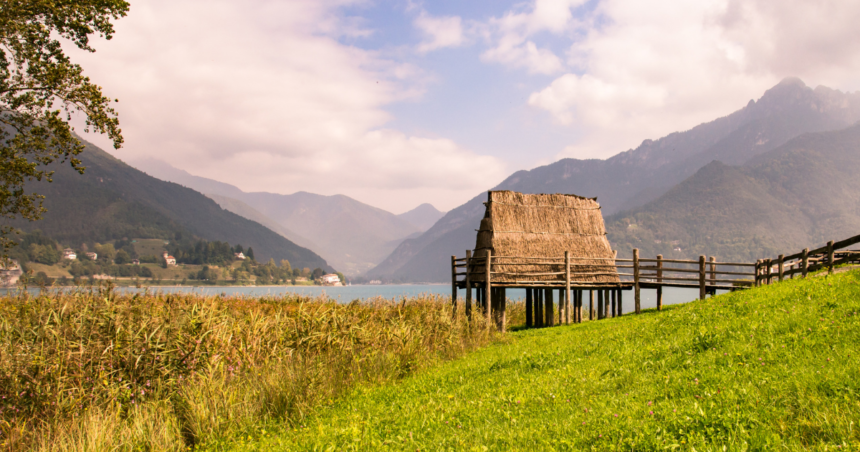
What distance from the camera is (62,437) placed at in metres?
6.84

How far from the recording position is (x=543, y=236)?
79.5ft

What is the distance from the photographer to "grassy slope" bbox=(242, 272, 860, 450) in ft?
17.3

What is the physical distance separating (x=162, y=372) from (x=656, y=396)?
8391 mm

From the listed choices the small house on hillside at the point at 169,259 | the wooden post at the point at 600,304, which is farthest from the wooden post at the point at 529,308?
the small house on hillside at the point at 169,259

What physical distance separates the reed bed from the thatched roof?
12.3 m

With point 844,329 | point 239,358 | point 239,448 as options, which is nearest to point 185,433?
point 239,448

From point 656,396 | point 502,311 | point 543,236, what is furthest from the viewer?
point 543,236

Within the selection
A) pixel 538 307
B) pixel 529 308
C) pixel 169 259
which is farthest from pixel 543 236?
pixel 169 259

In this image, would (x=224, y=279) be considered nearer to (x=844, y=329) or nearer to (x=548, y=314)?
(x=548, y=314)

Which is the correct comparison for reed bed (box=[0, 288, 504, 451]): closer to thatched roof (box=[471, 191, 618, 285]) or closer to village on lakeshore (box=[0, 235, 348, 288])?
thatched roof (box=[471, 191, 618, 285])

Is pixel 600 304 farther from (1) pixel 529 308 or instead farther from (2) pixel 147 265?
(2) pixel 147 265

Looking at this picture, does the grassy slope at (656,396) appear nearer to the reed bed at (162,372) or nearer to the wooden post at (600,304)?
the reed bed at (162,372)

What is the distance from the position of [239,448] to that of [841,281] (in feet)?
44.3

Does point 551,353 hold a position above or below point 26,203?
below
